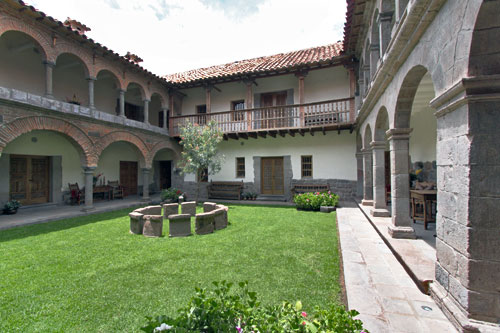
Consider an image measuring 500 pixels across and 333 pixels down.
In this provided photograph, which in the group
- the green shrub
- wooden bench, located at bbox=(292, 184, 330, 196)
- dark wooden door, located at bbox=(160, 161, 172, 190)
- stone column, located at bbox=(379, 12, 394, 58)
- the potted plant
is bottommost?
the potted plant

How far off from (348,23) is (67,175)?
12.6m

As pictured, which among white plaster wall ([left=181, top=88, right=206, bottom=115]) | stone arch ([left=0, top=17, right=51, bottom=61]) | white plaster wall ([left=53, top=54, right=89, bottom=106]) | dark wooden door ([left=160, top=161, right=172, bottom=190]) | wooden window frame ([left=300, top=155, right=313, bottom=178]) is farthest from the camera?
dark wooden door ([left=160, top=161, right=172, bottom=190])

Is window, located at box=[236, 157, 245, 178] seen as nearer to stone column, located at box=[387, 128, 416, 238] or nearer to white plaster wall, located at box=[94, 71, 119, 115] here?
white plaster wall, located at box=[94, 71, 119, 115]

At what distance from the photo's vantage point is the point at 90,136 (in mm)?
8555

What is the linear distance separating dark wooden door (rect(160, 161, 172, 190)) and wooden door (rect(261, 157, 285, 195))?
6.45 m

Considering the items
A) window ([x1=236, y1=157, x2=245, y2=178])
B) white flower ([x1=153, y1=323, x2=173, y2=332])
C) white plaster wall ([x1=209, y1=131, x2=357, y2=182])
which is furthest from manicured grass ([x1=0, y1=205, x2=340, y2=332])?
window ([x1=236, y1=157, x2=245, y2=178])

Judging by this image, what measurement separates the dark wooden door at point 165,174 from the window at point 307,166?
838cm

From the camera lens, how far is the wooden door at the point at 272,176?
11.8m

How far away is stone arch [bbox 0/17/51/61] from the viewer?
641cm

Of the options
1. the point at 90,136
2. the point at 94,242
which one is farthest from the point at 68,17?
the point at 94,242

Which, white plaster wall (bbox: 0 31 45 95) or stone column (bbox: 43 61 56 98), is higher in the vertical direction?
white plaster wall (bbox: 0 31 45 95)

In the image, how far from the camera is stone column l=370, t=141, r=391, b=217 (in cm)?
602

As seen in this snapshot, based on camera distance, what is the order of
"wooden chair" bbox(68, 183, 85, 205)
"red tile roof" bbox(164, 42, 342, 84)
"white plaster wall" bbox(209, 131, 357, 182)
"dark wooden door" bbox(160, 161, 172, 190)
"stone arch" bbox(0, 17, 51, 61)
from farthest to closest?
"dark wooden door" bbox(160, 161, 172, 190) → "white plaster wall" bbox(209, 131, 357, 182) → "red tile roof" bbox(164, 42, 342, 84) → "wooden chair" bbox(68, 183, 85, 205) → "stone arch" bbox(0, 17, 51, 61)

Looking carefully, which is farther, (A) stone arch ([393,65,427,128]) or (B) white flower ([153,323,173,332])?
(A) stone arch ([393,65,427,128])
